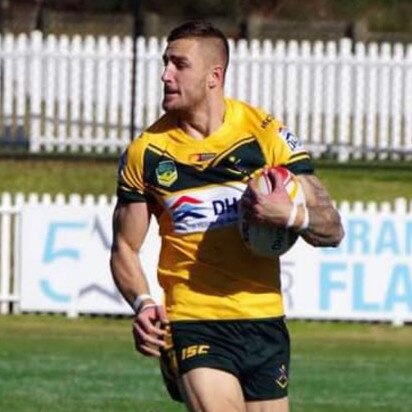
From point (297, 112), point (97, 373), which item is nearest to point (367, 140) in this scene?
point (297, 112)

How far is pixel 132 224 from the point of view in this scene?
762 centimetres

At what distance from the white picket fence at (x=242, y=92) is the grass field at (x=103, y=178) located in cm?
71

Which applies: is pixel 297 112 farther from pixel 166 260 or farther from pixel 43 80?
pixel 166 260

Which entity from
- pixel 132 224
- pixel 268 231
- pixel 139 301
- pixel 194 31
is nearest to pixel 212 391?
pixel 139 301

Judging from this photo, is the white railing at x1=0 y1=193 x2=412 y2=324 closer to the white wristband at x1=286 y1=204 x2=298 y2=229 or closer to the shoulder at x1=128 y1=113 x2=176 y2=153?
the shoulder at x1=128 y1=113 x2=176 y2=153

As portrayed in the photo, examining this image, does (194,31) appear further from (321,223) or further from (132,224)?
(321,223)

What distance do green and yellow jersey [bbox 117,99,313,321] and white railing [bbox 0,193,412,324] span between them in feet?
30.0

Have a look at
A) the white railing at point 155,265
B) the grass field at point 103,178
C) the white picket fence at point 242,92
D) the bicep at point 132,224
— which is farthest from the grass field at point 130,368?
the white picket fence at point 242,92

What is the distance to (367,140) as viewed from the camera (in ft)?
79.6

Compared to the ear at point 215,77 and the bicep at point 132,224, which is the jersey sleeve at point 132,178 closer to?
the bicep at point 132,224

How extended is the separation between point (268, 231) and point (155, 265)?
9680 mm

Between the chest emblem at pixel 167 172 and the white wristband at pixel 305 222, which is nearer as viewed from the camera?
the white wristband at pixel 305 222

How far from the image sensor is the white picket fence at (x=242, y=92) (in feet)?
78.5

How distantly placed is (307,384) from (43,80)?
11546mm
